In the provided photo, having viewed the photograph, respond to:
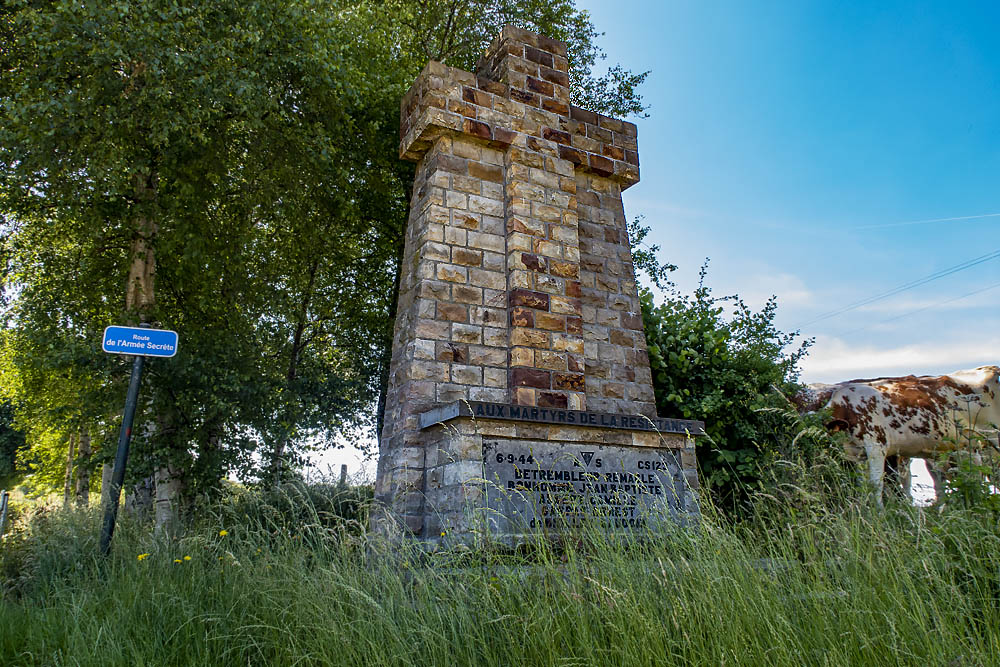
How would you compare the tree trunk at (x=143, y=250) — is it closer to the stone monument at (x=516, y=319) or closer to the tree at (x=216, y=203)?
the tree at (x=216, y=203)

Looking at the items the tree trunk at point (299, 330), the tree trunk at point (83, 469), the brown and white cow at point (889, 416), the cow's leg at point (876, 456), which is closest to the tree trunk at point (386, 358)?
the tree trunk at point (299, 330)

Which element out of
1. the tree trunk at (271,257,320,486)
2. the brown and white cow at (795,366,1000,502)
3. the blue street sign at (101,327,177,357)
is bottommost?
the brown and white cow at (795,366,1000,502)

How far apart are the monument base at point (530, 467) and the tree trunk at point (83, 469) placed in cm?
568

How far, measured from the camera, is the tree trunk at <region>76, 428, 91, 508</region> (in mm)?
9242

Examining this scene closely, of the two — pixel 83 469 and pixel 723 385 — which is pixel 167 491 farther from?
pixel 723 385

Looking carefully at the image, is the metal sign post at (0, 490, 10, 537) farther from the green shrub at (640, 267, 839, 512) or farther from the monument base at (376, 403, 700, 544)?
the green shrub at (640, 267, 839, 512)

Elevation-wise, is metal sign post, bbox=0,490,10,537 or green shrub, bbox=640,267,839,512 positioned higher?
green shrub, bbox=640,267,839,512

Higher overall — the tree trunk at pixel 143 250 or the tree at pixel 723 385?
the tree trunk at pixel 143 250

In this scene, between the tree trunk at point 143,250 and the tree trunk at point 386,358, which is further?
the tree trunk at point 386,358

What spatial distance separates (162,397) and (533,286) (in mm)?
5610

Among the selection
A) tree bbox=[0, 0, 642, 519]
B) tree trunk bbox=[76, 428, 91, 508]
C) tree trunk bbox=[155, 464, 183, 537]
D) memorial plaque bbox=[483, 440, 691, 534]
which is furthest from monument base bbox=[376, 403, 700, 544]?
tree trunk bbox=[76, 428, 91, 508]

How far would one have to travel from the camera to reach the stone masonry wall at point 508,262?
5832mm

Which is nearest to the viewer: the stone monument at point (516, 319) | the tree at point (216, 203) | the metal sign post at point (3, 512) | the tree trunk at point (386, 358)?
the stone monument at point (516, 319)

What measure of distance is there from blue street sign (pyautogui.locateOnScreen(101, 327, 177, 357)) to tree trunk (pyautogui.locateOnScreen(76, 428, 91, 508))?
12.8 ft
